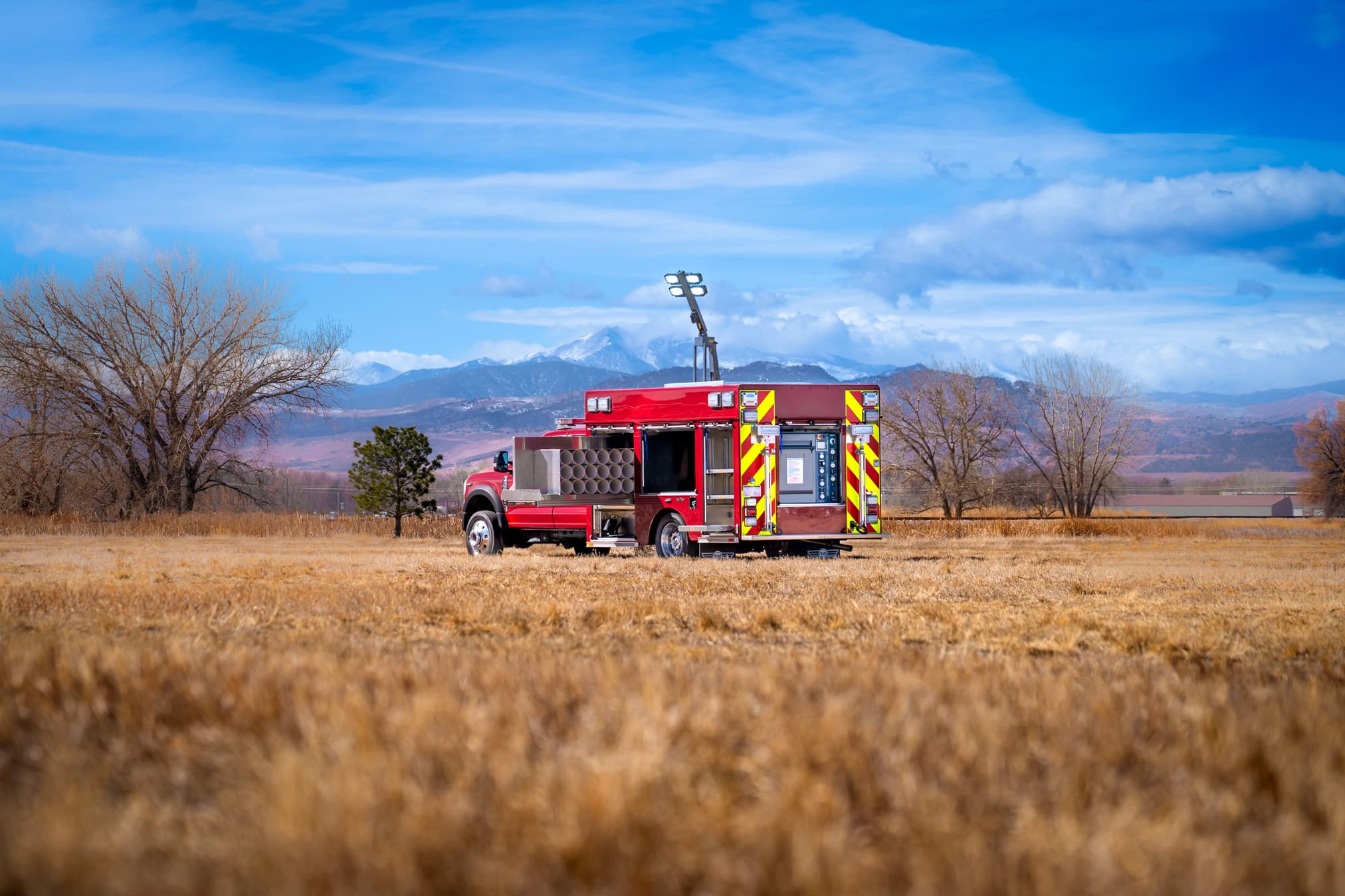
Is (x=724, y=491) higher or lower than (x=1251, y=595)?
higher

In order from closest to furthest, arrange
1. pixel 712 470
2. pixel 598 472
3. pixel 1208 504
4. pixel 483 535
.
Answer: pixel 712 470, pixel 598 472, pixel 483 535, pixel 1208 504

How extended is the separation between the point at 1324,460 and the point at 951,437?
61.4 feet

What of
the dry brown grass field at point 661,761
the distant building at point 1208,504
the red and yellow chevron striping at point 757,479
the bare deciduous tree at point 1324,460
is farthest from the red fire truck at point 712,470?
the distant building at point 1208,504

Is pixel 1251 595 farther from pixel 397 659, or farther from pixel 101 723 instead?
pixel 101 723

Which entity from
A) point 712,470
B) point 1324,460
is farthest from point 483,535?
point 1324,460

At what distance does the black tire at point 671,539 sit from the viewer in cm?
2086

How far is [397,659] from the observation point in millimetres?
6363

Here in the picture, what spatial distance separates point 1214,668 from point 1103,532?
28.3m

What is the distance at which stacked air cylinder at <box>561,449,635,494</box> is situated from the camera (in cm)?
2142

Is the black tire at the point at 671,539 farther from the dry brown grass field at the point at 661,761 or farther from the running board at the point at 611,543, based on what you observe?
the dry brown grass field at the point at 661,761

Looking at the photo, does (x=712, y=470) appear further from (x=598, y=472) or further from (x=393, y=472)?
(x=393, y=472)

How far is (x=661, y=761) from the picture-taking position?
12.7ft

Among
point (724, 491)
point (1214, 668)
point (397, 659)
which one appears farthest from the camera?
point (724, 491)

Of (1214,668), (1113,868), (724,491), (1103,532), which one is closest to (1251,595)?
(1214,668)
